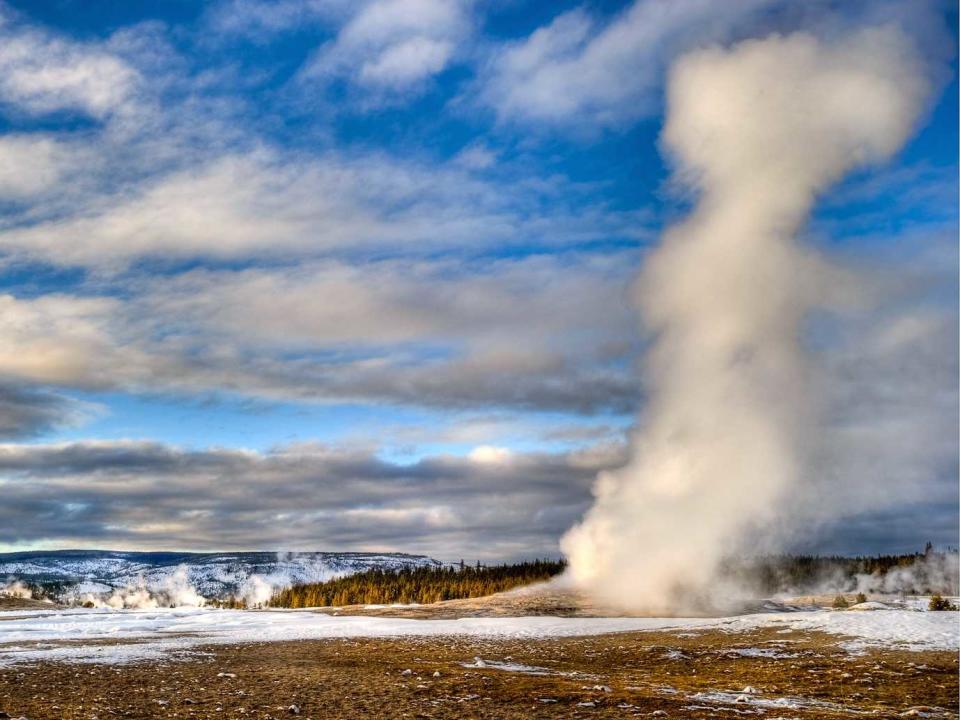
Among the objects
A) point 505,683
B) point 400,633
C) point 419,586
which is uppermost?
point 505,683

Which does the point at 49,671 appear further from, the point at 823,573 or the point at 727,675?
the point at 823,573

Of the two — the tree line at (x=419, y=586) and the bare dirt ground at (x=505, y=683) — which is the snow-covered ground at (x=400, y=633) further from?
the tree line at (x=419, y=586)

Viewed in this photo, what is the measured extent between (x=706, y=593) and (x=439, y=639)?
50.3 m

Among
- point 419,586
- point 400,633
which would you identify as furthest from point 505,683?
point 419,586

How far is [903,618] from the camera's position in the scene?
4806 cm

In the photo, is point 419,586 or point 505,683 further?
point 419,586

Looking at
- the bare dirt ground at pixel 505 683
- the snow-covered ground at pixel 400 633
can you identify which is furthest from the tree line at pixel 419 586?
Result: the bare dirt ground at pixel 505 683

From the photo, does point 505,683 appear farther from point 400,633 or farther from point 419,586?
point 419,586

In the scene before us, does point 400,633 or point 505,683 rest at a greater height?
point 505,683

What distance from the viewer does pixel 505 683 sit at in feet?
80.8

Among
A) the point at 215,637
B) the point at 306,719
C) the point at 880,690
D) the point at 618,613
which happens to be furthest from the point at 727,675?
the point at 618,613

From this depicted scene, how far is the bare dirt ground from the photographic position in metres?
19.2

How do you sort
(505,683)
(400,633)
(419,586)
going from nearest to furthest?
(505,683) < (400,633) < (419,586)

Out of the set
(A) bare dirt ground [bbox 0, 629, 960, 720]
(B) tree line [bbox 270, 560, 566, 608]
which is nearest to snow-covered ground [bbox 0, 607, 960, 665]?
(A) bare dirt ground [bbox 0, 629, 960, 720]
